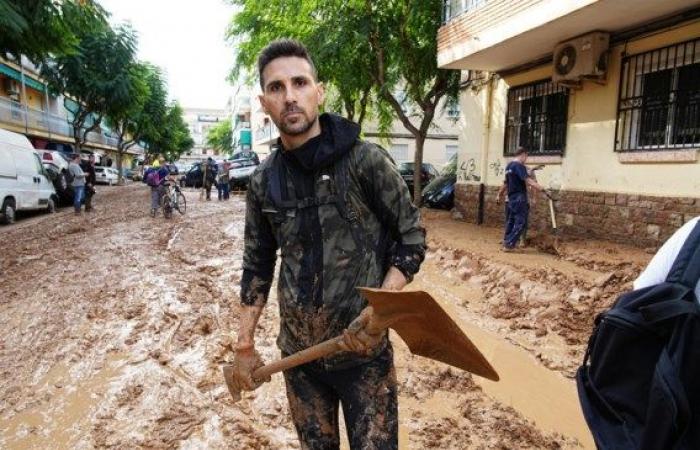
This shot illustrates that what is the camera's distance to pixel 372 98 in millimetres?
19641

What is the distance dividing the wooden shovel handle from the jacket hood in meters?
0.61

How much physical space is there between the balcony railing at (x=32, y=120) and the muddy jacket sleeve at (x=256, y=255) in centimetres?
2826

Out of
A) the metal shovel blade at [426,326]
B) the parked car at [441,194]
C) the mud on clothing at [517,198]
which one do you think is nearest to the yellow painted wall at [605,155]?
the mud on clothing at [517,198]

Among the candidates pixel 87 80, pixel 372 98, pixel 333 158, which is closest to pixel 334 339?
pixel 333 158

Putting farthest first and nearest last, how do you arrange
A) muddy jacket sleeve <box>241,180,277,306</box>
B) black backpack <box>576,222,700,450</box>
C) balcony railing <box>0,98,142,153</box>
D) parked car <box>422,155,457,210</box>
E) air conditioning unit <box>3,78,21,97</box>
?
air conditioning unit <box>3,78,21,97</box>
balcony railing <box>0,98,142,153</box>
parked car <box>422,155,457,210</box>
muddy jacket sleeve <box>241,180,277,306</box>
black backpack <box>576,222,700,450</box>

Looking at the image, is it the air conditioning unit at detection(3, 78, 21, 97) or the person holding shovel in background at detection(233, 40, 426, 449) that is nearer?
the person holding shovel in background at detection(233, 40, 426, 449)

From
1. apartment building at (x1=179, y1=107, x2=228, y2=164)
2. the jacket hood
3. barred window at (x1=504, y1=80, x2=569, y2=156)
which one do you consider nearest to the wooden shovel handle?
the jacket hood

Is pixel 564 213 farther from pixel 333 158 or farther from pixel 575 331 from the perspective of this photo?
pixel 333 158

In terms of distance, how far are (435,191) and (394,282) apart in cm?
1399

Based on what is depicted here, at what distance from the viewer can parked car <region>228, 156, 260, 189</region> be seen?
23438 millimetres

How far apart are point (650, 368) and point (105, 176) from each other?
113 feet

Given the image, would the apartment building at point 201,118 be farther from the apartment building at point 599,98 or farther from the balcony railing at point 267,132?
the apartment building at point 599,98

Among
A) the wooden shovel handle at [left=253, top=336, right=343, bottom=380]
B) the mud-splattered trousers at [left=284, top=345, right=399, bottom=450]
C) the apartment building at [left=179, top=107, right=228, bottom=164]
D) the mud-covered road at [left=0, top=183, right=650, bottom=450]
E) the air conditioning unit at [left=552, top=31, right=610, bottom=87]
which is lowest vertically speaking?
the mud-covered road at [left=0, top=183, right=650, bottom=450]

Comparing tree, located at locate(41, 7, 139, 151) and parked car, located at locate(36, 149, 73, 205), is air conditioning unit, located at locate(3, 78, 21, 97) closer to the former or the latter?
tree, located at locate(41, 7, 139, 151)
